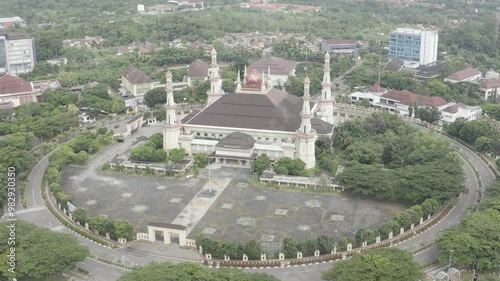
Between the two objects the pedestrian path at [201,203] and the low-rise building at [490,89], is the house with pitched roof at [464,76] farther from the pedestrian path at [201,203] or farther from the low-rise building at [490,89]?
the pedestrian path at [201,203]

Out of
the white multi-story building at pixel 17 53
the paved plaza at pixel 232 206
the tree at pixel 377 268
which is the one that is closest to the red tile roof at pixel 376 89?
the paved plaza at pixel 232 206

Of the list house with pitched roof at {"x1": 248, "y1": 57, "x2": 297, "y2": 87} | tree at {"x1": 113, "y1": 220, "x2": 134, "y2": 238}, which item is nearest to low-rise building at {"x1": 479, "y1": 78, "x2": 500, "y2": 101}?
house with pitched roof at {"x1": 248, "y1": 57, "x2": 297, "y2": 87}

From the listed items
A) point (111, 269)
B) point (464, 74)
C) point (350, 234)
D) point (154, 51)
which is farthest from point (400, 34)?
point (111, 269)

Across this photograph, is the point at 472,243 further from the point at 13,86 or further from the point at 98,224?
the point at 13,86

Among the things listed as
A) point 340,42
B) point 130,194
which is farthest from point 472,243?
point 340,42

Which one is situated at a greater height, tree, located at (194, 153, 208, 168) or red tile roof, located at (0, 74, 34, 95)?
red tile roof, located at (0, 74, 34, 95)

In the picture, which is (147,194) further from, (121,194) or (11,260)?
(11,260)

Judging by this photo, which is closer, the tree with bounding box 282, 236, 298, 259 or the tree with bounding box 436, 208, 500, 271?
the tree with bounding box 436, 208, 500, 271

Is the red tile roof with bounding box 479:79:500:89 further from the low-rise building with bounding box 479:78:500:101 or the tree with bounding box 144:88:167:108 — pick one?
the tree with bounding box 144:88:167:108
